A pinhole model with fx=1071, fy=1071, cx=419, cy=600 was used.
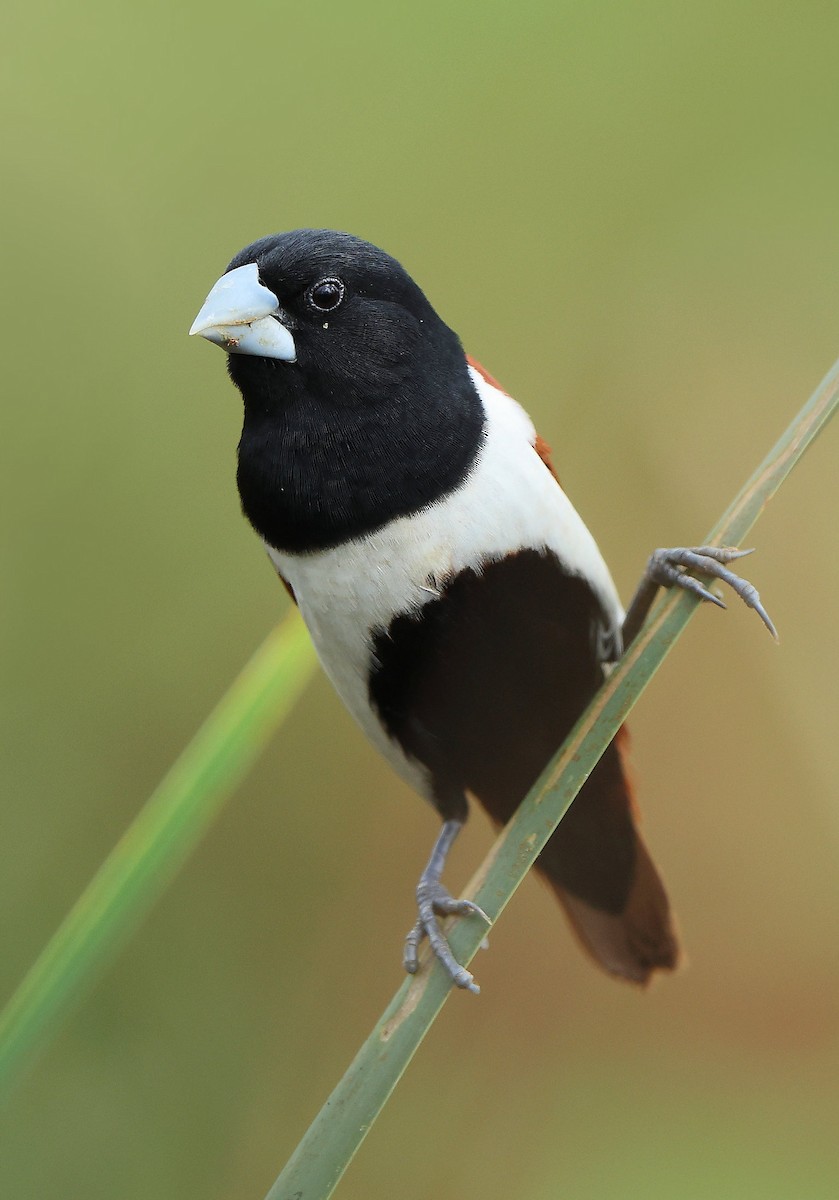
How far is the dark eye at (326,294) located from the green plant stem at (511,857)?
0.32 meters

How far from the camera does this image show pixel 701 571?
0.82m

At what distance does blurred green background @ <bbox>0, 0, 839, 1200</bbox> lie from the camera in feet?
3.83

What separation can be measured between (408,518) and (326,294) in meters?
0.18

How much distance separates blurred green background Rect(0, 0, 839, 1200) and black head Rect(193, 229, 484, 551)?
16.4 inches

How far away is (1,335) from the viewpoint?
1.27 m

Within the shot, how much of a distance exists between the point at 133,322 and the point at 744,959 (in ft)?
3.25

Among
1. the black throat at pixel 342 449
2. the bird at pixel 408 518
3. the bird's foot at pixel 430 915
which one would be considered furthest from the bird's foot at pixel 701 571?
the bird's foot at pixel 430 915

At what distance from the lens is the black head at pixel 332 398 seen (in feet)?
2.52

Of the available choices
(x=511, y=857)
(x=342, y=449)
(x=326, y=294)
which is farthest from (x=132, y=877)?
(x=326, y=294)

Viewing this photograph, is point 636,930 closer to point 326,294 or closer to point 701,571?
point 701,571

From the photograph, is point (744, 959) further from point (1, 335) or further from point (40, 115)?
point (40, 115)

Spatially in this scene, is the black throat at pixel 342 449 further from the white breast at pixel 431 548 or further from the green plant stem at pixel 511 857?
the green plant stem at pixel 511 857

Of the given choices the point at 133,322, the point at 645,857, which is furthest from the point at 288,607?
the point at 645,857

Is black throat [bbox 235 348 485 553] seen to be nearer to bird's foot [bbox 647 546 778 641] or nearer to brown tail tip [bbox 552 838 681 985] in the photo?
bird's foot [bbox 647 546 778 641]
